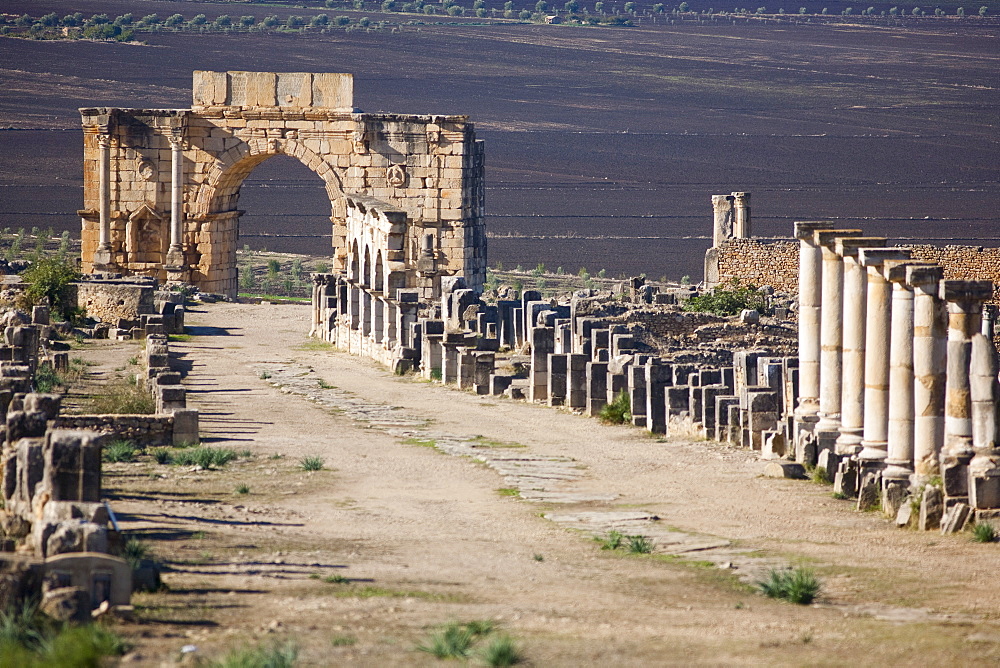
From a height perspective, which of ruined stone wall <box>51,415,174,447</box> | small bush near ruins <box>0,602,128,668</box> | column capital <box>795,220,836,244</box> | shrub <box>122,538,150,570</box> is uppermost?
column capital <box>795,220,836,244</box>

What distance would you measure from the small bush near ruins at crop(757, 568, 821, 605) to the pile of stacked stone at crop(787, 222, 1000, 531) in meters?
2.80

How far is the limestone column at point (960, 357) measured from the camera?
15.4 metres

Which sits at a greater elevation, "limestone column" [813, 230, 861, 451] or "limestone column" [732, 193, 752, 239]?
"limestone column" [732, 193, 752, 239]

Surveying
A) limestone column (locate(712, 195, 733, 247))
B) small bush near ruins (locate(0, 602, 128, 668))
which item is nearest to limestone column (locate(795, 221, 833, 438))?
small bush near ruins (locate(0, 602, 128, 668))

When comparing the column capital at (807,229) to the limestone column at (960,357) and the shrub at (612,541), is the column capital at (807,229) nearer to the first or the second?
the limestone column at (960,357)

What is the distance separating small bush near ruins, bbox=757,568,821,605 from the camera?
11836 mm

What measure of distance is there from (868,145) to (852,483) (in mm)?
89197

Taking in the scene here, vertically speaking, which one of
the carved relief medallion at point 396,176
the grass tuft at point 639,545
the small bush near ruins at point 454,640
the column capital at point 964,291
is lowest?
the grass tuft at point 639,545

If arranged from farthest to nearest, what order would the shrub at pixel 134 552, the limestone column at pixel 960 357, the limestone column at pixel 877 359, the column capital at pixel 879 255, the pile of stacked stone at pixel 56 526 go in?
the limestone column at pixel 877 359, the column capital at pixel 879 255, the limestone column at pixel 960 357, the shrub at pixel 134 552, the pile of stacked stone at pixel 56 526

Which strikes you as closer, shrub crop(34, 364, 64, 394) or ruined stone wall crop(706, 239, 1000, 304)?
shrub crop(34, 364, 64, 394)

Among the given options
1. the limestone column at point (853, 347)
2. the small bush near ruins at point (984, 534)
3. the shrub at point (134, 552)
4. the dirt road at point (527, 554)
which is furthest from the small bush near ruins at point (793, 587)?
the limestone column at point (853, 347)

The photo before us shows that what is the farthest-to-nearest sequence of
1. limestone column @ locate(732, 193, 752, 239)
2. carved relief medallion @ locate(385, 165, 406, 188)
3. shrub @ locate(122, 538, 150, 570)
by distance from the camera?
limestone column @ locate(732, 193, 752, 239) < carved relief medallion @ locate(385, 165, 406, 188) < shrub @ locate(122, 538, 150, 570)

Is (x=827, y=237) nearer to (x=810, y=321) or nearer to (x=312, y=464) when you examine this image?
(x=810, y=321)

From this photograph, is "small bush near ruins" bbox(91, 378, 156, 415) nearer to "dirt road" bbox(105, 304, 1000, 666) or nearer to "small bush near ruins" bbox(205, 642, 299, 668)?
"dirt road" bbox(105, 304, 1000, 666)
